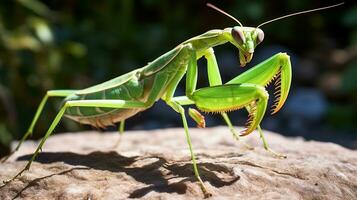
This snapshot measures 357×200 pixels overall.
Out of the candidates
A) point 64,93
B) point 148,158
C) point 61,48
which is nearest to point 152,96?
point 148,158

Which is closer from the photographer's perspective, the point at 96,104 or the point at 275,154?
the point at 96,104

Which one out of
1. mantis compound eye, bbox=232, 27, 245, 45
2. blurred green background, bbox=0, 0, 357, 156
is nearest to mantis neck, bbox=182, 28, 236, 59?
mantis compound eye, bbox=232, 27, 245, 45

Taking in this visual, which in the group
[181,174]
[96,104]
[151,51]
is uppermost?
[96,104]

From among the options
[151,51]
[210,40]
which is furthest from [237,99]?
[151,51]

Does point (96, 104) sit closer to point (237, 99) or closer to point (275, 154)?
point (237, 99)

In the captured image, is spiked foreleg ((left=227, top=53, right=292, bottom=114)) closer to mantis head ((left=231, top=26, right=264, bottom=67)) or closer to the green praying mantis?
the green praying mantis

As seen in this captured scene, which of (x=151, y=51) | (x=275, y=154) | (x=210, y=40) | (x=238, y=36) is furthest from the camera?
(x=151, y=51)

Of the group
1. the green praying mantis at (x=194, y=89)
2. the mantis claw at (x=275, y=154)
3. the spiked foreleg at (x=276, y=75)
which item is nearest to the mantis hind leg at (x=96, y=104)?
the green praying mantis at (x=194, y=89)

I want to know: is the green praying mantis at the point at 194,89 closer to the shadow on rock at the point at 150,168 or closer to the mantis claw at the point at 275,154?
the shadow on rock at the point at 150,168
